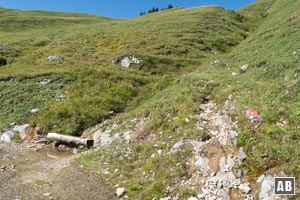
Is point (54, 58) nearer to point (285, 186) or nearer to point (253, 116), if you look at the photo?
point (253, 116)

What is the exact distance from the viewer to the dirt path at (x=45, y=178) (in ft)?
43.1

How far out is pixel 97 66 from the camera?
3356cm

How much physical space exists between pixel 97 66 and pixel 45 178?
20213mm

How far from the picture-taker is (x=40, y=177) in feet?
48.6

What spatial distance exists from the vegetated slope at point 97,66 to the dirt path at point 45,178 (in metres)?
3.46

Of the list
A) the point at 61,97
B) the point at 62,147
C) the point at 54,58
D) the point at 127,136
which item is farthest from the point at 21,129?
the point at 54,58

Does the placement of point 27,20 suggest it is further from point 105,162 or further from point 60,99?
point 105,162

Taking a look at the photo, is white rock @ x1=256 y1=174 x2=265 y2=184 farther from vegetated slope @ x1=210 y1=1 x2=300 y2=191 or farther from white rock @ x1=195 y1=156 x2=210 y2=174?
white rock @ x1=195 y1=156 x2=210 y2=174

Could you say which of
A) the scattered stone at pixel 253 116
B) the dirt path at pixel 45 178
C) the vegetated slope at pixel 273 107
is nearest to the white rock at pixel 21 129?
the dirt path at pixel 45 178

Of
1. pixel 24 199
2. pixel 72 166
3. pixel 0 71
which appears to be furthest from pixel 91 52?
pixel 24 199

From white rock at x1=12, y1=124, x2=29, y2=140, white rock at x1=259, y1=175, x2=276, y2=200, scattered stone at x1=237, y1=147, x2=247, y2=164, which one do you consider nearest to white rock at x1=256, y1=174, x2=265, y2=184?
white rock at x1=259, y1=175, x2=276, y2=200

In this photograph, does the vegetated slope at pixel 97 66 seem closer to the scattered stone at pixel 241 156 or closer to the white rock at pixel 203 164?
the white rock at pixel 203 164

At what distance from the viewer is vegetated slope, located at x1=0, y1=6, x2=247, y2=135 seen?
75.4 ft

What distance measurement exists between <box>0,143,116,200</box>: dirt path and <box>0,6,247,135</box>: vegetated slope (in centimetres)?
346
